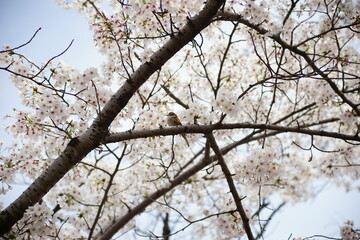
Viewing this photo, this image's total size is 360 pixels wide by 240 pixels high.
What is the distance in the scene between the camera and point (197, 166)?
4102mm

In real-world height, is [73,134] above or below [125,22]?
below

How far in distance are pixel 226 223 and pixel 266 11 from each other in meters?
2.78

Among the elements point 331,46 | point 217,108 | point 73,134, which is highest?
point 331,46

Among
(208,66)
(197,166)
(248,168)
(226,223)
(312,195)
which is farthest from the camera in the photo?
(312,195)

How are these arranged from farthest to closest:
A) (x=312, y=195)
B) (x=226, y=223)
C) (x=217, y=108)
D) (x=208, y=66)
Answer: (x=312, y=195), (x=208, y=66), (x=226, y=223), (x=217, y=108)

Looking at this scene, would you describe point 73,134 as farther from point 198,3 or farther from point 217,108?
point 198,3

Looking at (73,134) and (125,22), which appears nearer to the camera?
(73,134)

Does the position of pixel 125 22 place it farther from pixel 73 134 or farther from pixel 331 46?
pixel 331 46

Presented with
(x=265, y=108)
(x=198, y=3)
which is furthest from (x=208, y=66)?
(x=198, y=3)

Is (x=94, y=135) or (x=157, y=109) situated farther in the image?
(x=157, y=109)

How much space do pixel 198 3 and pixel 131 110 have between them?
188 cm

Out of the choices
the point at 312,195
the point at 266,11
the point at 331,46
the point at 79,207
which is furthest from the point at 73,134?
the point at 312,195

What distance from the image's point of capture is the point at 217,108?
261cm

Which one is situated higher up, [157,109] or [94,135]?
[157,109]
